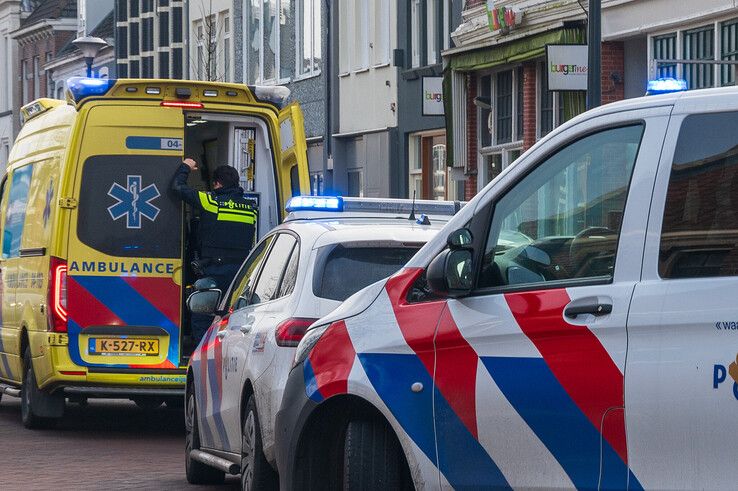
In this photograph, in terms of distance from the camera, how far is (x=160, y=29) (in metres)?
52.6

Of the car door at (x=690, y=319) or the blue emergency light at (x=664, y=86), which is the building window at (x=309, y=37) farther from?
the car door at (x=690, y=319)

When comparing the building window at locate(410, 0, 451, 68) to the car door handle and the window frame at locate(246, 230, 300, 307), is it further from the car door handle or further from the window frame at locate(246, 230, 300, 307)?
the car door handle

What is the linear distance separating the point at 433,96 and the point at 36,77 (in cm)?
4058

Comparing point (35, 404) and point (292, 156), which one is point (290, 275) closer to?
point (292, 156)

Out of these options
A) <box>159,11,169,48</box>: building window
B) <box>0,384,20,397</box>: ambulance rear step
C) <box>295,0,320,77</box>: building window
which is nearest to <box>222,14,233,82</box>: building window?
<box>159,11,169,48</box>: building window

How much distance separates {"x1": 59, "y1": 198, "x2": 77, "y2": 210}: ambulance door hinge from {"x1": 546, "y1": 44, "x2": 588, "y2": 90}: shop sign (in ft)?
20.1

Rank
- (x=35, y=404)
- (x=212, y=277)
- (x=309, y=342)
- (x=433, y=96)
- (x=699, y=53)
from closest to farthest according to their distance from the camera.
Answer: (x=309, y=342) < (x=212, y=277) < (x=35, y=404) < (x=699, y=53) < (x=433, y=96)

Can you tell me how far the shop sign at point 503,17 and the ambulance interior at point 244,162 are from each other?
12379mm

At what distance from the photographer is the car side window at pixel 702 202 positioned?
16.7ft

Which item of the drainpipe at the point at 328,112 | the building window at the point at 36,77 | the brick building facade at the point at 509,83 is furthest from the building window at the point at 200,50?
the building window at the point at 36,77

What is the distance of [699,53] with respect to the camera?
22.5 metres

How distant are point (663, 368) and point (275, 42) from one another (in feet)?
129

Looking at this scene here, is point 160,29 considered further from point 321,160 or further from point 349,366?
point 349,366

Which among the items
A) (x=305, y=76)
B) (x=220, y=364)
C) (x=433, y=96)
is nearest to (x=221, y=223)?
(x=220, y=364)
